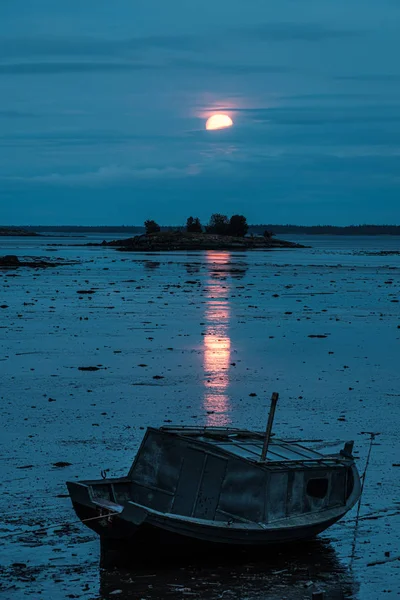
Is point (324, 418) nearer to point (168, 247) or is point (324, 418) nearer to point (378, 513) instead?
point (378, 513)

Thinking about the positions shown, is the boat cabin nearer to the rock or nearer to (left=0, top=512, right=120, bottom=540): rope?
(left=0, top=512, right=120, bottom=540): rope

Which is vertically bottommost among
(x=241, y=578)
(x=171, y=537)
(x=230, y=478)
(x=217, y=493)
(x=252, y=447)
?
(x=241, y=578)

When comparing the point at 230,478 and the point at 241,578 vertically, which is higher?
the point at 230,478

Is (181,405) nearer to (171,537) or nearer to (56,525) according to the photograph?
(56,525)

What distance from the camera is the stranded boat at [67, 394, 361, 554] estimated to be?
527 inches

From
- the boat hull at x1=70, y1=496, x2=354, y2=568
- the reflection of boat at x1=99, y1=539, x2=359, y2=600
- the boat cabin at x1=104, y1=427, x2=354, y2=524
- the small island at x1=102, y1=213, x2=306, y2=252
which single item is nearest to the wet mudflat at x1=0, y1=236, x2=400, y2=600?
the reflection of boat at x1=99, y1=539, x2=359, y2=600

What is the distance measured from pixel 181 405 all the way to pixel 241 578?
1017 centimetres

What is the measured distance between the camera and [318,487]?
14492mm

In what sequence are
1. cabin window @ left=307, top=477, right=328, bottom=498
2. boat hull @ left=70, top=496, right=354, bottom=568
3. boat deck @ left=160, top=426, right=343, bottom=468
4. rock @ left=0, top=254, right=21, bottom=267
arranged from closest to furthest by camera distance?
boat hull @ left=70, top=496, right=354, bottom=568, boat deck @ left=160, top=426, right=343, bottom=468, cabin window @ left=307, top=477, right=328, bottom=498, rock @ left=0, top=254, right=21, bottom=267

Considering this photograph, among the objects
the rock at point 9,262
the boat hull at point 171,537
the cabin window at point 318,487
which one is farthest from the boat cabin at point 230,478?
the rock at point 9,262

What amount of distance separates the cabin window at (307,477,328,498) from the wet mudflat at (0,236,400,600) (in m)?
0.82

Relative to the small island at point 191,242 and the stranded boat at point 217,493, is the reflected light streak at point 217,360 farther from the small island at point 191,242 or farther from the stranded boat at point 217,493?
the small island at point 191,242

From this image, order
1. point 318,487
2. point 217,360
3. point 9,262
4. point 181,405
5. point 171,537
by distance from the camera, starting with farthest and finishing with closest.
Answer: point 9,262
point 217,360
point 181,405
point 318,487
point 171,537

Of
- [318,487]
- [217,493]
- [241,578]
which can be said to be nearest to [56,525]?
[217,493]
